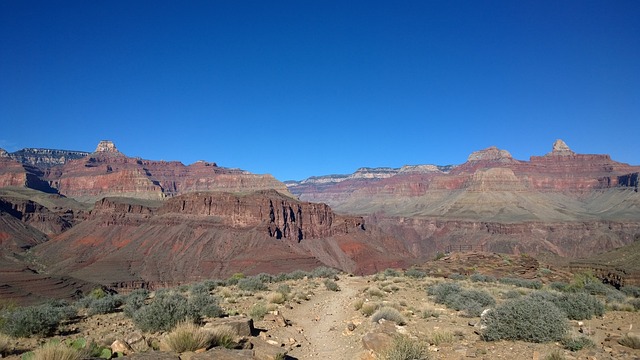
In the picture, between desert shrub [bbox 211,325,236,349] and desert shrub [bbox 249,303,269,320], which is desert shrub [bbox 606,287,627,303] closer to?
desert shrub [bbox 249,303,269,320]

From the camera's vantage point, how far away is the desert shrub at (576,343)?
8.73 meters

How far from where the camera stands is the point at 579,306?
13.8 meters

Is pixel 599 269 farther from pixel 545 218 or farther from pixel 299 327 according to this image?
pixel 545 218

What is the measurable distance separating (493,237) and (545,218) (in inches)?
1701

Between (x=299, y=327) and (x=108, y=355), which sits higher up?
(x=108, y=355)

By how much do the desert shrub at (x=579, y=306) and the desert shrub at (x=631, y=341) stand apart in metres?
4.09

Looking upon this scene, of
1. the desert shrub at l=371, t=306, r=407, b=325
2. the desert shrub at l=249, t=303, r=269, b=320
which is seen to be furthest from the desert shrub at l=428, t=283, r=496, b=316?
the desert shrub at l=249, t=303, r=269, b=320

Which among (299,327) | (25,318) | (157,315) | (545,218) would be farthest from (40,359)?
(545,218)

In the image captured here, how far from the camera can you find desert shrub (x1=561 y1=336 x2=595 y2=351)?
8.73 meters

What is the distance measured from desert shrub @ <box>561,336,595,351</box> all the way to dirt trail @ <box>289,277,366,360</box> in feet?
14.9

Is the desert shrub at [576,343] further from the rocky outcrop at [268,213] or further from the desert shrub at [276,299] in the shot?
the rocky outcrop at [268,213]

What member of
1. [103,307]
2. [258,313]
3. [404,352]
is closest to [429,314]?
[258,313]

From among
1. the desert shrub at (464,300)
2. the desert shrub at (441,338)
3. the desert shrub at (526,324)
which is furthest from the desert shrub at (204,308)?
the desert shrub at (464,300)

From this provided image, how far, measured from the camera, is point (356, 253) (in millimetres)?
91375
